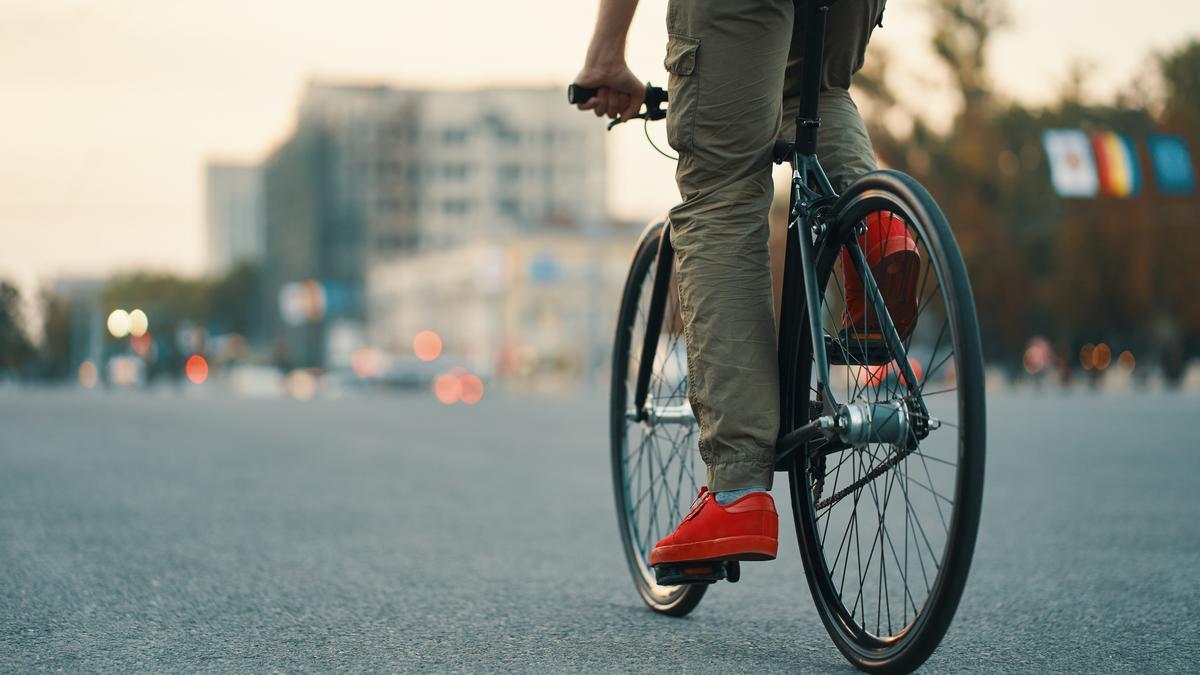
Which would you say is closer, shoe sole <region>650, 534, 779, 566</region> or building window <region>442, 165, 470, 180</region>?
shoe sole <region>650, 534, 779, 566</region>

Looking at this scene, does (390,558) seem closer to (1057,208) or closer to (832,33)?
(832,33)

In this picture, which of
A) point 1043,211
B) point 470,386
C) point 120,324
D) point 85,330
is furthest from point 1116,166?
point 85,330

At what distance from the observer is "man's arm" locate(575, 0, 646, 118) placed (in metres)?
3.05

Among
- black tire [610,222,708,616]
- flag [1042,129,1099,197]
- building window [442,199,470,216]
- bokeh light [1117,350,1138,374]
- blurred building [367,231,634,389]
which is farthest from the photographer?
building window [442,199,470,216]

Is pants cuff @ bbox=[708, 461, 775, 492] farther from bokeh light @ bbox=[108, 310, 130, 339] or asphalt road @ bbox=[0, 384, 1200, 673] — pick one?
bokeh light @ bbox=[108, 310, 130, 339]

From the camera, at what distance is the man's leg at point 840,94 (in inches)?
118

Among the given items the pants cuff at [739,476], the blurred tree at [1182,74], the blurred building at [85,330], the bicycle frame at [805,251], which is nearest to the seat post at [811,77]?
the bicycle frame at [805,251]

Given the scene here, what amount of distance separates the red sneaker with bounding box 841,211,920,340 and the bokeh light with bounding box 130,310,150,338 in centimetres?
10871

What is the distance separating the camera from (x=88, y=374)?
106 meters

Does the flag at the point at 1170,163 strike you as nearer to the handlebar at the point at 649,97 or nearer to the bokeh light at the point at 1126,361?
the bokeh light at the point at 1126,361

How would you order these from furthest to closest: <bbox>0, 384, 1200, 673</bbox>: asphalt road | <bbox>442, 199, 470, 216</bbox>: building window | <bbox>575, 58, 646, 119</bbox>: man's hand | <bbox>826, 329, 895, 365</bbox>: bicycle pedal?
<bbox>442, 199, 470, 216</bbox>: building window < <bbox>575, 58, 646, 119</bbox>: man's hand < <bbox>0, 384, 1200, 673</bbox>: asphalt road < <bbox>826, 329, 895, 365</bbox>: bicycle pedal

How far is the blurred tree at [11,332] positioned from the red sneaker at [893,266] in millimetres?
13150

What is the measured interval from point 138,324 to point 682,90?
110366 millimetres

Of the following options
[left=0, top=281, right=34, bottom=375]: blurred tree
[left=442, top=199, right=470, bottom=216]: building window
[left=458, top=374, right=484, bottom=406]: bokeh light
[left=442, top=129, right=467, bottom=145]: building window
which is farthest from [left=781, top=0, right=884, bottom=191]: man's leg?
[left=442, top=199, right=470, bottom=216]: building window
